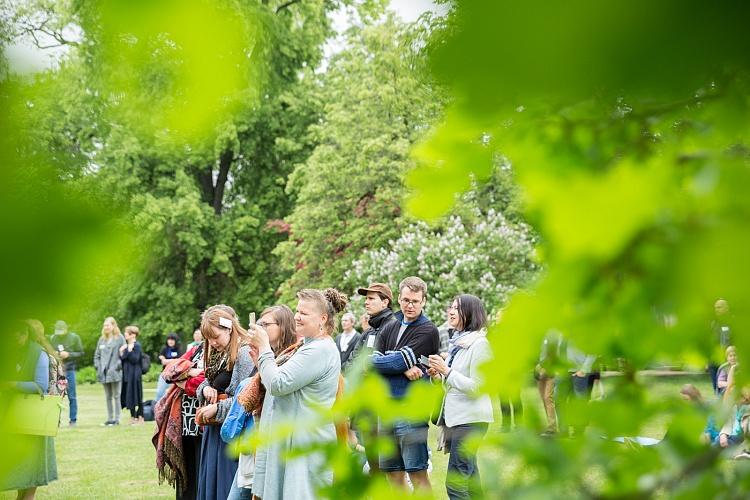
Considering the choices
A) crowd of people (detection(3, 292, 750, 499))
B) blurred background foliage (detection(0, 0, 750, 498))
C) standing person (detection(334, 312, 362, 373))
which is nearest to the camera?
blurred background foliage (detection(0, 0, 750, 498))

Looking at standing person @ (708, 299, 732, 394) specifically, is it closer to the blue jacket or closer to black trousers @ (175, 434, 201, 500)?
the blue jacket

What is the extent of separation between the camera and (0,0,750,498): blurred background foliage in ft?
2.03

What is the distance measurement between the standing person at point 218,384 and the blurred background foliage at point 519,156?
5247 mm

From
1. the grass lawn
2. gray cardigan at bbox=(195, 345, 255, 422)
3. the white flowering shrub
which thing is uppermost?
the white flowering shrub

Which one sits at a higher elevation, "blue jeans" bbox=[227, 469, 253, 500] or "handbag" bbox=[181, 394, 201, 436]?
"handbag" bbox=[181, 394, 201, 436]

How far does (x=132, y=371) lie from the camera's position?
14.9 meters

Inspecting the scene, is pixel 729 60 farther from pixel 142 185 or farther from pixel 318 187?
pixel 318 187

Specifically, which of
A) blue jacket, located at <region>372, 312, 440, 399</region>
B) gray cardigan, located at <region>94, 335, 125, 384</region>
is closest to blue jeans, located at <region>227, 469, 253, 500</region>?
blue jacket, located at <region>372, 312, 440, 399</region>

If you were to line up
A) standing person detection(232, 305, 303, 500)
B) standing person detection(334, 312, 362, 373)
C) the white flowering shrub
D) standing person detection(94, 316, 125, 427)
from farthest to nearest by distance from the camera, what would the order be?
1. the white flowering shrub
2. standing person detection(94, 316, 125, 427)
3. standing person detection(334, 312, 362, 373)
4. standing person detection(232, 305, 303, 500)

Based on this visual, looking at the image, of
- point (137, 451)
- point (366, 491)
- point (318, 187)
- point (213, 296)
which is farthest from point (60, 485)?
point (213, 296)

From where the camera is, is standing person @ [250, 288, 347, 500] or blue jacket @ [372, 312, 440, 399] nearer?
standing person @ [250, 288, 347, 500]

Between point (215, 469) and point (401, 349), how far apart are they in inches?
65.5

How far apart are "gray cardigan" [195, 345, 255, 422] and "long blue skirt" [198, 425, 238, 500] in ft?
0.72

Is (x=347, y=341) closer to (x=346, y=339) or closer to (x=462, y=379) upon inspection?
(x=346, y=339)
